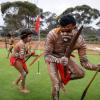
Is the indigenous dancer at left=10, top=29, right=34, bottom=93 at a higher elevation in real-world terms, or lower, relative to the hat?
lower

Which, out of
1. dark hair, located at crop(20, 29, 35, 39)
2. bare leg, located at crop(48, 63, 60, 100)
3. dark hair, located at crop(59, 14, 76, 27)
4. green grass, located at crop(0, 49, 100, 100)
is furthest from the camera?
dark hair, located at crop(20, 29, 35, 39)

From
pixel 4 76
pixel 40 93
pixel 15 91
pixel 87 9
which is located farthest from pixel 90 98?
pixel 87 9

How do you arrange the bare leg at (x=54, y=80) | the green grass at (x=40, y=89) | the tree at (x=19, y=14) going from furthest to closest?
the tree at (x=19, y=14) → the green grass at (x=40, y=89) → the bare leg at (x=54, y=80)

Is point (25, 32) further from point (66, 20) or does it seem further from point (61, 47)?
point (66, 20)

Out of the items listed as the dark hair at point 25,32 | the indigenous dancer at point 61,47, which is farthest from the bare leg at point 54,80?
the dark hair at point 25,32

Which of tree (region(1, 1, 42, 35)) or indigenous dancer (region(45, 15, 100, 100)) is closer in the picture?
indigenous dancer (region(45, 15, 100, 100))

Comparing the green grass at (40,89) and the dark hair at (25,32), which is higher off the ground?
the dark hair at (25,32)

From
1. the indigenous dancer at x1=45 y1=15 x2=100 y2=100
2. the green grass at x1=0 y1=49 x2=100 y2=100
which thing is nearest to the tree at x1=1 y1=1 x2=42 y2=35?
the green grass at x1=0 y1=49 x2=100 y2=100

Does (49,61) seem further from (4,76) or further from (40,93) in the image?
(4,76)

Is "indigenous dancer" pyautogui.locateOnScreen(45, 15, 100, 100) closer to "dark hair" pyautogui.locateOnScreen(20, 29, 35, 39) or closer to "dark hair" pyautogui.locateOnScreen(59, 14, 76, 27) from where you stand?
"dark hair" pyautogui.locateOnScreen(59, 14, 76, 27)

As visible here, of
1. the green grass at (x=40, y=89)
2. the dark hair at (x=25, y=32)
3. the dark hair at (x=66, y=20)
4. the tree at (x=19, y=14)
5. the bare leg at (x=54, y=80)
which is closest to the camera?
the bare leg at (x=54, y=80)

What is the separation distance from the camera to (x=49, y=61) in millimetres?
7582

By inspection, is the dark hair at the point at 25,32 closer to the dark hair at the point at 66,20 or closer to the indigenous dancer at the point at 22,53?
the indigenous dancer at the point at 22,53

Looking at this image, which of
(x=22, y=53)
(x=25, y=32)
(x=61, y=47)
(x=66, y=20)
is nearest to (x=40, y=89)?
(x=22, y=53)
